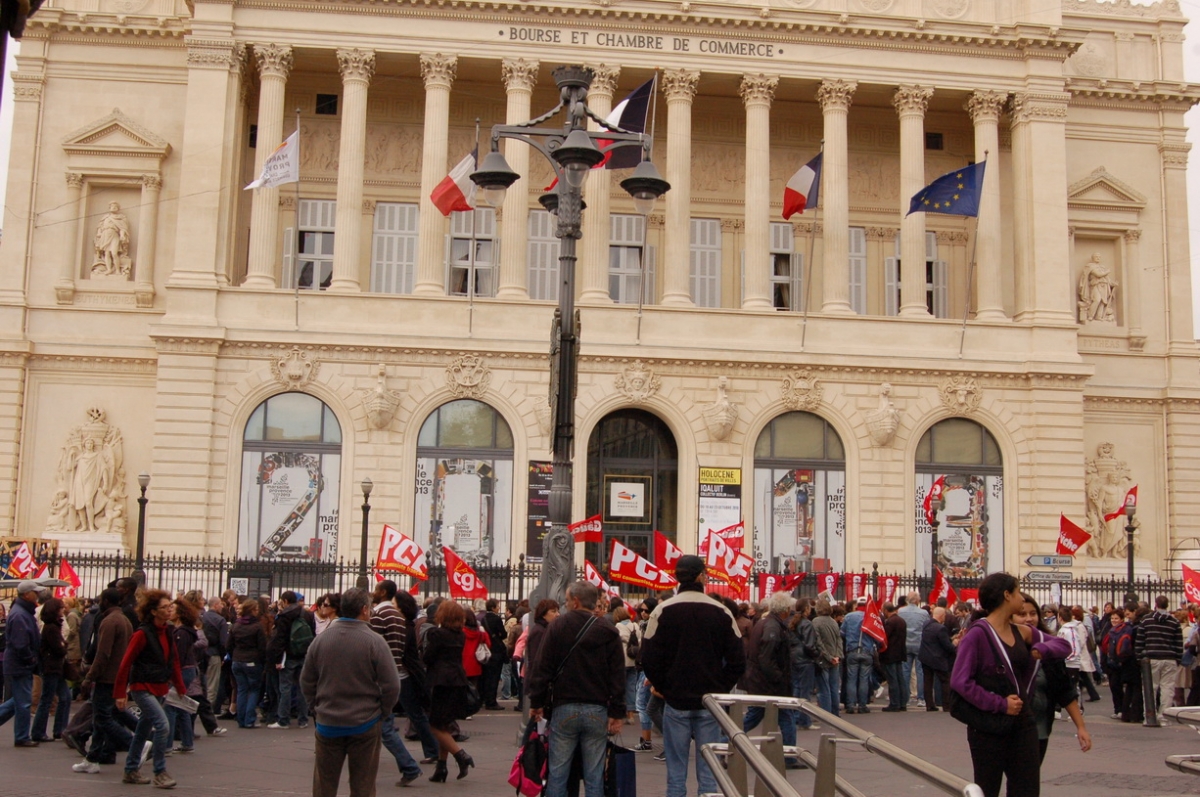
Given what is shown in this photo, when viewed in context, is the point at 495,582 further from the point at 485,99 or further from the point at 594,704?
the point at 594,704

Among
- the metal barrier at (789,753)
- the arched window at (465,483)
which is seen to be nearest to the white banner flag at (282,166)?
the arched window at (465,483)

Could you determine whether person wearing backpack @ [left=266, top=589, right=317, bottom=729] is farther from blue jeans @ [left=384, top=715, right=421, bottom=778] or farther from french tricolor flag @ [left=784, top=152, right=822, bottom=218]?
french tricolor flag @ [left=784, top=152, right=822, bottom=218]

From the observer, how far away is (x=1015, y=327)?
3609cm

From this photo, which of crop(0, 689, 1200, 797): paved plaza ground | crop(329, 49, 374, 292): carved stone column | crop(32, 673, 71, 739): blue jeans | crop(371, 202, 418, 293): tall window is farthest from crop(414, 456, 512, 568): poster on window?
crop(32, 673, 71, 739): blue jeans

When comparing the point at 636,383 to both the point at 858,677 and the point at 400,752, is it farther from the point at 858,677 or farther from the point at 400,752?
the point at 400,752

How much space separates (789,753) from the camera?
30.9 ft

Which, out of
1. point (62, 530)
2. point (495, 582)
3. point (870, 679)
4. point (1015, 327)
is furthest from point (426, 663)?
point (1015, 327)

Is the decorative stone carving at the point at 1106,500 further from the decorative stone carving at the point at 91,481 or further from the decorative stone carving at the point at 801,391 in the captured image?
the decorative stone carving at the point at 91,481

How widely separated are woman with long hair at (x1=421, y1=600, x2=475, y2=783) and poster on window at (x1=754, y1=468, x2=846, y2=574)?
21172 millimetres

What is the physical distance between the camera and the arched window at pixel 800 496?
114ft

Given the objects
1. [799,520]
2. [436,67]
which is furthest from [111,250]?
[799,520]

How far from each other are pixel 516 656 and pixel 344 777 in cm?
596

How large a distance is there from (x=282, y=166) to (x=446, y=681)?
801 inches

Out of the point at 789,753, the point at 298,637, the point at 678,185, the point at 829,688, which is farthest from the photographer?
the point at 678,185
